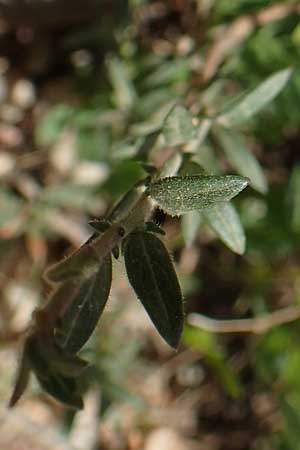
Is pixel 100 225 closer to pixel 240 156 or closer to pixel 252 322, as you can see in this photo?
pixel 240 156

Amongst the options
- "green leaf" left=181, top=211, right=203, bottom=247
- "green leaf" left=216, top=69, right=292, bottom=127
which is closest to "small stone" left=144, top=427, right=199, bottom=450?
"green leaf" left=181, top=211, right=203, bottom=247

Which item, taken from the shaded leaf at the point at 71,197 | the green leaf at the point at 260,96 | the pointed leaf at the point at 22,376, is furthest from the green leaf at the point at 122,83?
the pointed leaf at the point at 22,376

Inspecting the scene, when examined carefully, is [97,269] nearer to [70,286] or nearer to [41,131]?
[70,286]

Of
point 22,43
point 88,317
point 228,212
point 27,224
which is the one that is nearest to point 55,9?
point 22,43

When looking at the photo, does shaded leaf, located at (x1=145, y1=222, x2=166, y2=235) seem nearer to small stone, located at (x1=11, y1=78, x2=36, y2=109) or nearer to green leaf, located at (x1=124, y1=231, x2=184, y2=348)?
green leaf, located at (x1=124, y1=231, x2=184, y2=348)

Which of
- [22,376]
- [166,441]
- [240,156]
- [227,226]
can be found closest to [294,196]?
[240,156]

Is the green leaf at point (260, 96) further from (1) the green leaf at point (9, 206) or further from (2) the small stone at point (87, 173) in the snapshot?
(2) the small stone at point (87, 173)
